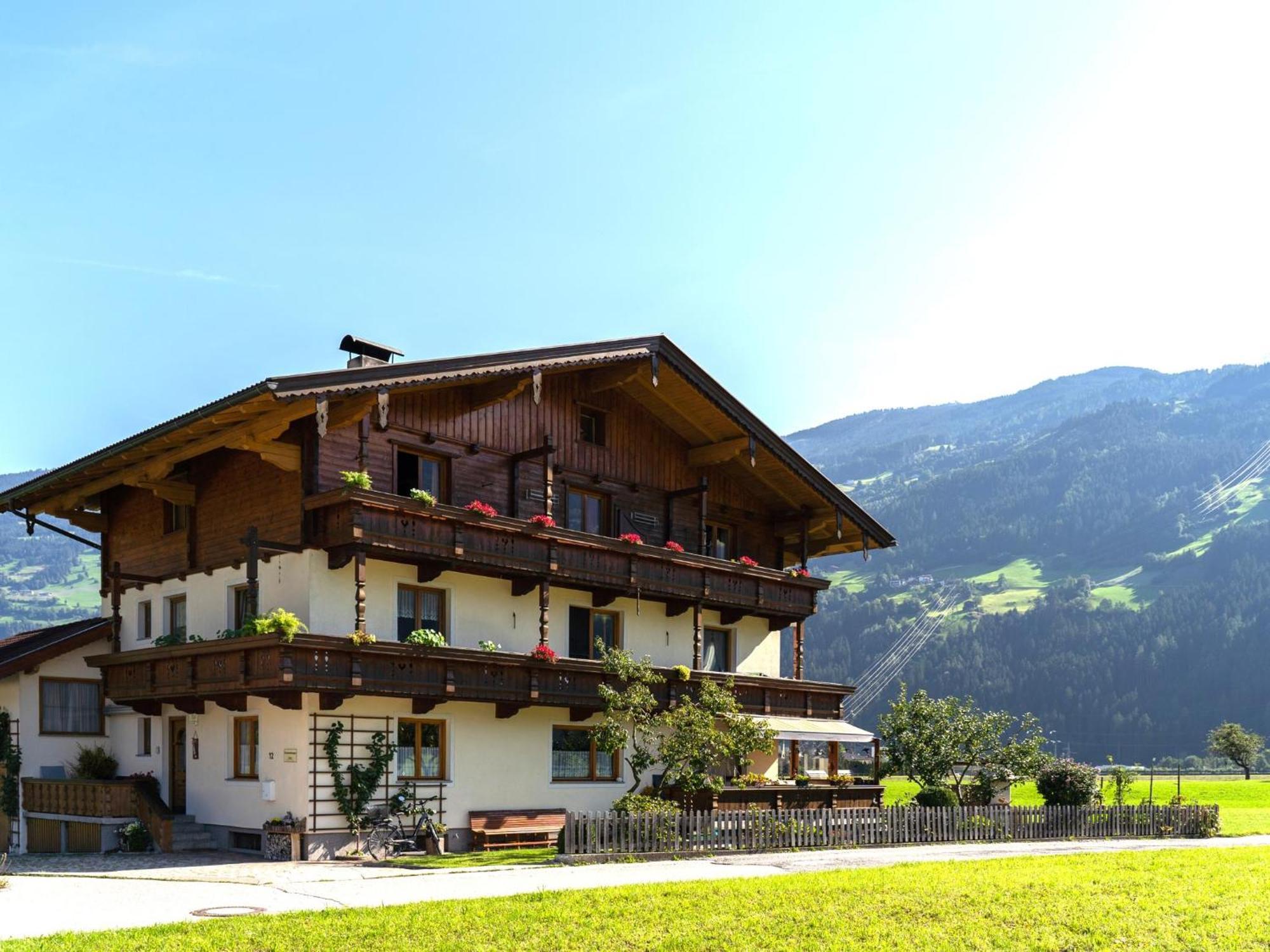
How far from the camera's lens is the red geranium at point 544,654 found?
104ft

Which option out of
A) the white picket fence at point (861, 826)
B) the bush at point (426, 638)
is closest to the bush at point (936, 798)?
the white picket fence at point (861, 826)

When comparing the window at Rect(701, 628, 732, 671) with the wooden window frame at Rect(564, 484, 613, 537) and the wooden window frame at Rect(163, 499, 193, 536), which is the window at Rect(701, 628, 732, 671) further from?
the wooden window frame at Rect(163, 499, 193, 536)

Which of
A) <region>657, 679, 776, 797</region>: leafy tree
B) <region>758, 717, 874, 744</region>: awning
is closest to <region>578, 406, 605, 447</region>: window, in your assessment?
<region>657, 679, 776, 797</region>: leafy tree

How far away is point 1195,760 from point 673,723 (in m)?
152

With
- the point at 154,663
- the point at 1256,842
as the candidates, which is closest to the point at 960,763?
the point at 1256,842

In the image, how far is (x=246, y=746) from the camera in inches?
1216

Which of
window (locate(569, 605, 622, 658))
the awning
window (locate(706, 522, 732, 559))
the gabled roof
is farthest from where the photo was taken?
window (locate(706, 522, 732, 559))

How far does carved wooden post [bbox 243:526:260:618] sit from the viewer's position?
29.4 meters

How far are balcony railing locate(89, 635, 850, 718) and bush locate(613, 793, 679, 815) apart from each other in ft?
15.7

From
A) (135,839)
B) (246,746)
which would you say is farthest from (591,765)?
(135,839)

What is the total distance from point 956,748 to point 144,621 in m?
22.5

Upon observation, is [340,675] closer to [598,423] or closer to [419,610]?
[419,610]

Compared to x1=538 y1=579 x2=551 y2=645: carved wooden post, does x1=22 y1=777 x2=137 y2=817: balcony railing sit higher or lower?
lower

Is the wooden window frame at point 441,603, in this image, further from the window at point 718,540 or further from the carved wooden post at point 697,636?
the window at point 718,540
